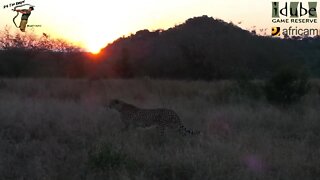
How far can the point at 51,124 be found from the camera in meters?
11.0

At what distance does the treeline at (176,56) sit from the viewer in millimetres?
34969

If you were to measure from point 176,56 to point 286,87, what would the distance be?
67.8ft

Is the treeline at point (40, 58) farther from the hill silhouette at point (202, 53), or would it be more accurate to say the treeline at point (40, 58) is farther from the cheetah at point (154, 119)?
the cheetah at point (154, 119)

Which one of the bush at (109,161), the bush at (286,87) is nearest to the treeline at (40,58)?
the bush at (286,87)

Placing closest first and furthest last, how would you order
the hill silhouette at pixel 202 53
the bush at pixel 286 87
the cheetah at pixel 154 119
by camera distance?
the cheetah at pixel 154 119, the bush at pixel 286 87, the hill silhouette at pixel 202 53

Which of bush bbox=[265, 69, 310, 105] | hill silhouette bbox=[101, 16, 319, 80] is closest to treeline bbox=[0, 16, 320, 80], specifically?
hill silhouette bbox=[101, 16, 319, 80]

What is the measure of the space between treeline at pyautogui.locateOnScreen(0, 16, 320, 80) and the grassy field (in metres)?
18.8

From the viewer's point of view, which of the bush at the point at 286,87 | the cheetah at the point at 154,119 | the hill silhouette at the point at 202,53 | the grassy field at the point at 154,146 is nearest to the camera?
the grassy field at the point at 154,146

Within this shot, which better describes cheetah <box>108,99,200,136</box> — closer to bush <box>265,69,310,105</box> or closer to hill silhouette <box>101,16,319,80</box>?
bush <box>265,69,310,105</box>

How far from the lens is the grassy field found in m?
6.99

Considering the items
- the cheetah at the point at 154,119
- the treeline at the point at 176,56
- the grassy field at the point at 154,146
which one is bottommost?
the grassy field at the point at 154,146

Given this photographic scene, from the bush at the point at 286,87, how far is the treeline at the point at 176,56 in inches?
511

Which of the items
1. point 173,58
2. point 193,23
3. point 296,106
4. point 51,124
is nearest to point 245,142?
point 51,124

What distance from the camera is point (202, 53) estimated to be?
114ft
